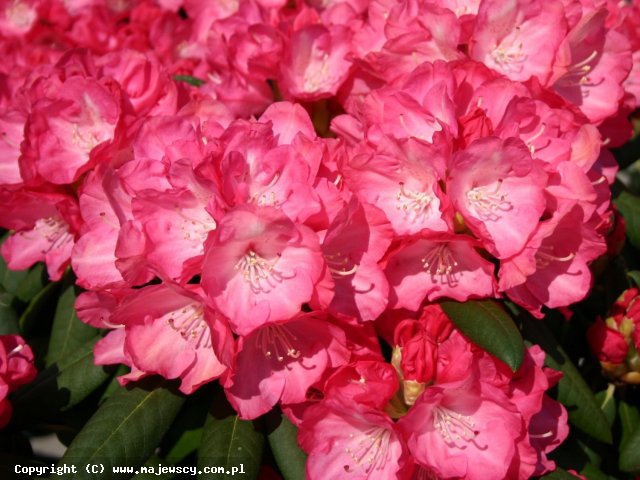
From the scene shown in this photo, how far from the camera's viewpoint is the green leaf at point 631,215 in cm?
152

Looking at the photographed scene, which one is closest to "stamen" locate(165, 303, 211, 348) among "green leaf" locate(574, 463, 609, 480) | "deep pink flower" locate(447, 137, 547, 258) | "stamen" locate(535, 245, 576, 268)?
"deep pink flower" locate(447, 137, 547, 258)

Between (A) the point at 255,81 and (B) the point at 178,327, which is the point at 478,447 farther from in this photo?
(A) the point at 255,81

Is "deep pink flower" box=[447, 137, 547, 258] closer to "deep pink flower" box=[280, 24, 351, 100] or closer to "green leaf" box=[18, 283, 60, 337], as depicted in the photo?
"deep pink flower" box=[280, 24, 351, 100]

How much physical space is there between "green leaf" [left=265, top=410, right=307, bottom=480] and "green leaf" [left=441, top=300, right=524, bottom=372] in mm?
308

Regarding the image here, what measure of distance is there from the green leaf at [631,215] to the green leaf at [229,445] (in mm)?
833

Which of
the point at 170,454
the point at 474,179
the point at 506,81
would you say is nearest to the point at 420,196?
the point at 474,179

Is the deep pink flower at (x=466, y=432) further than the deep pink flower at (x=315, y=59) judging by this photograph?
No

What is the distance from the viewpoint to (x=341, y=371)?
1.10 metres

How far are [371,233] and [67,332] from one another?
676mm

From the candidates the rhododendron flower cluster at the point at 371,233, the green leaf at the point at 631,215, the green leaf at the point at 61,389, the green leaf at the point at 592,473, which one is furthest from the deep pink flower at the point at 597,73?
the green leaf at the point at 61,389

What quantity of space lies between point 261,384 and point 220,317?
17 centimetres

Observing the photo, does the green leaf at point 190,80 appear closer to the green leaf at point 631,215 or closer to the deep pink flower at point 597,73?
the deep pink flower at point 597,73

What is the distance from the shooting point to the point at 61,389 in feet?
4.31

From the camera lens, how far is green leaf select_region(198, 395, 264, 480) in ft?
3.69
